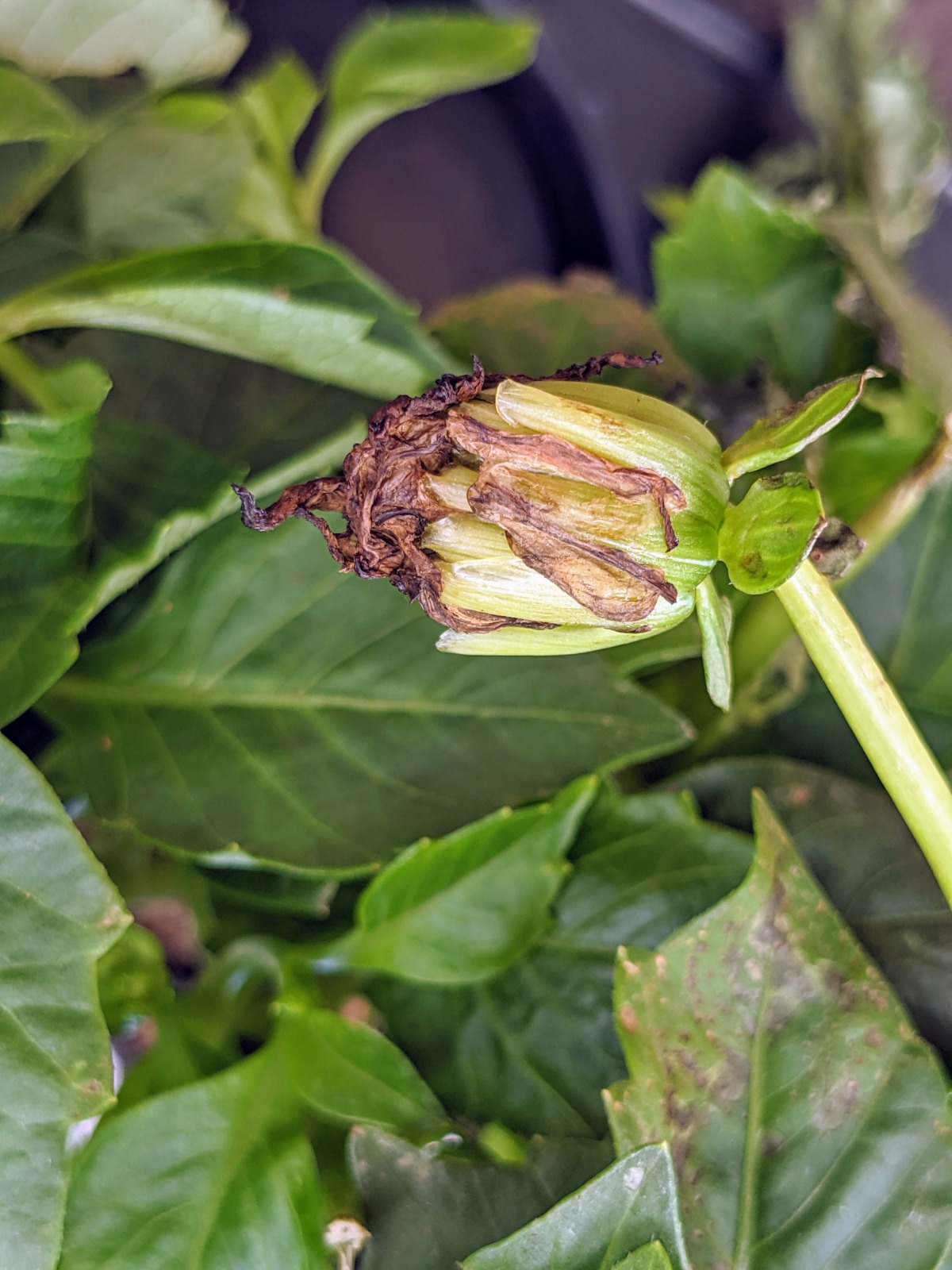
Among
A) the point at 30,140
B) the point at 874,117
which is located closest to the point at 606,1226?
the point at 30,140

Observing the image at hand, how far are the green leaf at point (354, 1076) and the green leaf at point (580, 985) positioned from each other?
0.08 ft

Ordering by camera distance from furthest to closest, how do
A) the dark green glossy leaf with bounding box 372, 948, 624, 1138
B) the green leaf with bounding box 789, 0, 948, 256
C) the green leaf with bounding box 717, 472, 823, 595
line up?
the green leaf with bounding box 789, 0, 948, 256
the dark green glossy leaf with bounding box 372, 948, 624, 1138
the green leaf with bounding box 717, 472, 823, 595

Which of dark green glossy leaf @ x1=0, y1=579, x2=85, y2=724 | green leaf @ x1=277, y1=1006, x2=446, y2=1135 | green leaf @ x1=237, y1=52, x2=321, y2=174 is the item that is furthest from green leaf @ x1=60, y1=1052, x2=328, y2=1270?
green leaf @ x1=237, y1=52, x2=321, y2=174

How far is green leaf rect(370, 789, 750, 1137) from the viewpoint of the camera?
1.01 ft

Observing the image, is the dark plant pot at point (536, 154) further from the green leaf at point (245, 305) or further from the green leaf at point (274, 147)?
the green leaf at point (245, 305)

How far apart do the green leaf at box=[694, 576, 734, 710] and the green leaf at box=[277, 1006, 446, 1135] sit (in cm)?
15

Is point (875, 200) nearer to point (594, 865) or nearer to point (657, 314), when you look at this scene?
point (657, 314)

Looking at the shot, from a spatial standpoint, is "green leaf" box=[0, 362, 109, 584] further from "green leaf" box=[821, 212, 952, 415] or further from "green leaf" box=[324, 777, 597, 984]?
"green leaf" box=[821, 212, 952, 415]

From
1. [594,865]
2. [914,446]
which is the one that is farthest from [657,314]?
[594,865]

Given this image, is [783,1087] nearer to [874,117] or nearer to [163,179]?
[163,179]

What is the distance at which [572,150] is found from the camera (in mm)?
603

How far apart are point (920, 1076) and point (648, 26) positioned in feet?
2.20

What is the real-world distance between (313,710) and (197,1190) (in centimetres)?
14

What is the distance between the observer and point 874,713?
23 cm
